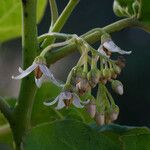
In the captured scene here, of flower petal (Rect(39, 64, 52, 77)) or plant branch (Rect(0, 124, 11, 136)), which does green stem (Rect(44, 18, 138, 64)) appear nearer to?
flower petal (Rect(39, 64, 52, 77))

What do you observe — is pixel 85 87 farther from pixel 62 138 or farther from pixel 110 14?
pixel 110 14

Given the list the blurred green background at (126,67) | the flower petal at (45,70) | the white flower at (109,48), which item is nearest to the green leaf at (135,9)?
the white flower at (109,48)

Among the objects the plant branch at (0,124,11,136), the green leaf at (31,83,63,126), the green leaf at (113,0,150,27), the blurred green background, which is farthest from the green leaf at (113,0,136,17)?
the blurred green background

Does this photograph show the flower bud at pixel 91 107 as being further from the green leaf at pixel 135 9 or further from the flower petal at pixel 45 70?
the green leaf at pixel 135 9

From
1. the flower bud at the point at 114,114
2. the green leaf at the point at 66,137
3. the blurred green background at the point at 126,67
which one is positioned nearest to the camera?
the green leaf at the point at 66,137

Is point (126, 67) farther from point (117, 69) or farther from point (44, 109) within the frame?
point (117, 69)

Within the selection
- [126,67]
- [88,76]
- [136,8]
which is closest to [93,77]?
[88,76]

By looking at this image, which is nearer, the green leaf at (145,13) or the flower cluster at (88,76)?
the flower cluster at (88,76)
